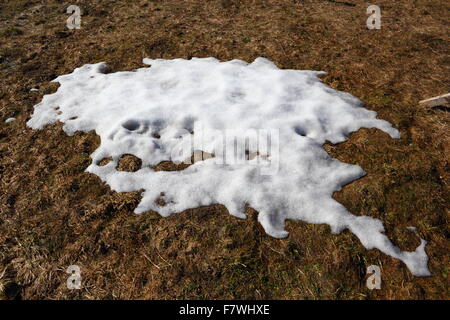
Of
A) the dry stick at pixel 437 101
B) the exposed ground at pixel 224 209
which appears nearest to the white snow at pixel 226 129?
the exposed ground at pixel 224 209

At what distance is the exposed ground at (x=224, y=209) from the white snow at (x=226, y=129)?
0.55ft

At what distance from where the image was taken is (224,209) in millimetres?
3695

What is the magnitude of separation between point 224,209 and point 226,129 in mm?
1562

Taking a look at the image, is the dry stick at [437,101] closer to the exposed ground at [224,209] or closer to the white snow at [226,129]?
the exposed ground at [224,209]

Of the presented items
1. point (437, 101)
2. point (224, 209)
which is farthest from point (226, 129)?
point (437, 101)

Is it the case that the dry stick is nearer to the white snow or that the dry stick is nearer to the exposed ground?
the exposed ground

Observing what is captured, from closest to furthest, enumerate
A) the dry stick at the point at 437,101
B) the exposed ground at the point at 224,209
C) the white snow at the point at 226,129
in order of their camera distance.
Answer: the exposed ground at the point at 224,209 → the white snow at the point at 226,129 → the dry stick at the point at 437,101

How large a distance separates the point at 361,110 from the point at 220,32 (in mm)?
4283

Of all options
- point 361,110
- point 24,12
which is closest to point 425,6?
point 361,110

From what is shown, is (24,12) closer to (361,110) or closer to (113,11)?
(113,11)

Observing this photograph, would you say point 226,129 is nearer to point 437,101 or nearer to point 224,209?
point 224,209

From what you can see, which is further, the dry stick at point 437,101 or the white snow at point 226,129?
the dry stick at point 437,101

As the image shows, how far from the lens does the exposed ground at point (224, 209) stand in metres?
3.08

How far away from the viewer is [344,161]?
13.9 feet
